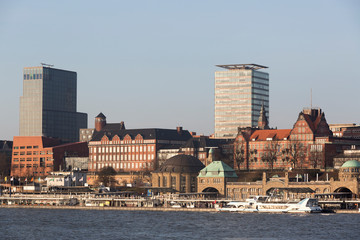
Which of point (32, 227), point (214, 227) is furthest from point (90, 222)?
point (214, 227)

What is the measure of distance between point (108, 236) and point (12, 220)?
153ft

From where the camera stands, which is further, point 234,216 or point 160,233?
point 234,216

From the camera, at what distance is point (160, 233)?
155 metres

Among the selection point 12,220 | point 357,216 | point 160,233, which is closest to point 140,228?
point 160,233

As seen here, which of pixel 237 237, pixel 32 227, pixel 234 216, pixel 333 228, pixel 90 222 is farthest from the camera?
pixel 234 216

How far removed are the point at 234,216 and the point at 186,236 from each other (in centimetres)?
4737

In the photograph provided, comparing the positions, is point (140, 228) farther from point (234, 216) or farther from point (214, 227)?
point (234, 216)

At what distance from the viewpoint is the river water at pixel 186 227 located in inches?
5920

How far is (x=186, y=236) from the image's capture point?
149625mm

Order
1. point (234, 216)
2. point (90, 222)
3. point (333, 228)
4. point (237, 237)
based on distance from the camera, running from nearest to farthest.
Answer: point (237, 237) < point (333, 228) < point (90, 222) < point (234, 216)

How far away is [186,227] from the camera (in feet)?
546

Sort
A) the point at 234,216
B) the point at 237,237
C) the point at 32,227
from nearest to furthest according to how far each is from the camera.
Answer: the point at 237,237
the point at 32,227
the point at 234,216

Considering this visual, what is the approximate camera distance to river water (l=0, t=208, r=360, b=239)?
493 ft

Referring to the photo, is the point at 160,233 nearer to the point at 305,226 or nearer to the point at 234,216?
the point at 305,226
